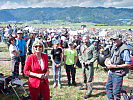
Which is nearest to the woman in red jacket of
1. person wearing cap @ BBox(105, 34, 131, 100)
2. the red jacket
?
the red jacket

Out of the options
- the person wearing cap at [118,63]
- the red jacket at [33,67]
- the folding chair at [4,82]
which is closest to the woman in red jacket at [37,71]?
the red jacket at [33,67]

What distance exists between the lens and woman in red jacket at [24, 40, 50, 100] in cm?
309

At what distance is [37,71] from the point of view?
3.12m

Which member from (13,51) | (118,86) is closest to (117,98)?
(118,86)

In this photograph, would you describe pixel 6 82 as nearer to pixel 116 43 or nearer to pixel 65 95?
pixel 65 95

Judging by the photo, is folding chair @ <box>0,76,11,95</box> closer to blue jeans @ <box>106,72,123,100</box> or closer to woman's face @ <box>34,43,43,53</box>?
woman's face @ <box>34,43,43,53</box>

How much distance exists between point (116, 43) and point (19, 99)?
3666 mm

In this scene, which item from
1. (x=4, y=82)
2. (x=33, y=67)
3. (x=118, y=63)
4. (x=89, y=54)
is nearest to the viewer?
(x=33, y=67)

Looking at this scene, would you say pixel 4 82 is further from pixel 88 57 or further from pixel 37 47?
pixel 88 57

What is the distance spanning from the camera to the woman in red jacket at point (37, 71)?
10.1ft

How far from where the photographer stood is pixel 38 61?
3.12 metres

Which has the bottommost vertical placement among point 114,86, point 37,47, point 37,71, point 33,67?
point 114,86

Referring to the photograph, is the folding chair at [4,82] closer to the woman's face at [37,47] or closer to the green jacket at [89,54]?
the woman's face at [37,47]

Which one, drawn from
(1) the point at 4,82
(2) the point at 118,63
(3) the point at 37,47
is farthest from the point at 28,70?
(2) the point at 118,63
